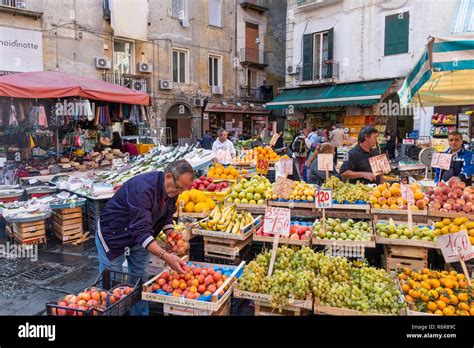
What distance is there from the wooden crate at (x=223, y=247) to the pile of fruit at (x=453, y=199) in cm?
232

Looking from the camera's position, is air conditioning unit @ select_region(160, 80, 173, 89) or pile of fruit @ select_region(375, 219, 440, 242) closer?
pile of fruit @ select_region(375, 219, 440, 242)

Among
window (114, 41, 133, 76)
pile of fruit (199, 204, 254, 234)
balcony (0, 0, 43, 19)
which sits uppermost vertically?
balcony (0, 0, 43, 19)

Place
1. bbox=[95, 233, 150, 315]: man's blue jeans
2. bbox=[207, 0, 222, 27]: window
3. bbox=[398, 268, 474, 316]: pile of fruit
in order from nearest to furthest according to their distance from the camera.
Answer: bbox=[398, 268, 474, 316]: pile of fruit
bbox=[95, 233, 150, 315]: man's blue jeans
bbox=[207, 0, 222, 27]: window

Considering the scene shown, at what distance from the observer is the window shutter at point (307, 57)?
813 inches

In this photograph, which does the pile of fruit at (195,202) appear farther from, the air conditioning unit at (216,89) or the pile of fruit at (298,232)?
the air conditioning unit at (216,89)

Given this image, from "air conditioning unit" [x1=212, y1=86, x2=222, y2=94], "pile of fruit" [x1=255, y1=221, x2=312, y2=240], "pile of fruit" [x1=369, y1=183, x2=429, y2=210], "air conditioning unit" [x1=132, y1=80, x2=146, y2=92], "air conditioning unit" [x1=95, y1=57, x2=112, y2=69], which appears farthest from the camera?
"air conditioning unit" [x1=212, y1=86, x2=222, y2=94]

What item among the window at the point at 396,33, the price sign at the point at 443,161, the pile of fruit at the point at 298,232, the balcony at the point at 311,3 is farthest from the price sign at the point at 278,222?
the balcony at the point at 311,3

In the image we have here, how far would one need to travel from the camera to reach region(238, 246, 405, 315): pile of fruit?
288cm

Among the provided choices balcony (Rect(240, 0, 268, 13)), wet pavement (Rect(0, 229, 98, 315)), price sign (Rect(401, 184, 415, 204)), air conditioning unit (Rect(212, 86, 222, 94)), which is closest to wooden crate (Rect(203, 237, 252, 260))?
wet pavement (Rect(0, 229, 98, 315))

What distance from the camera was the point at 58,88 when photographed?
27.2 feet

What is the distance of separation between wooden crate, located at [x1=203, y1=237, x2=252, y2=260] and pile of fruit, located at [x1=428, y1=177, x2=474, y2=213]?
7.62ft

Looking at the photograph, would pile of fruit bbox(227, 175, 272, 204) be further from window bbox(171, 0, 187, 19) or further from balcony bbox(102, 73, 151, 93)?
window bbox(171, 0, 187, 19)

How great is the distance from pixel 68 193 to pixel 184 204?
116 inches
